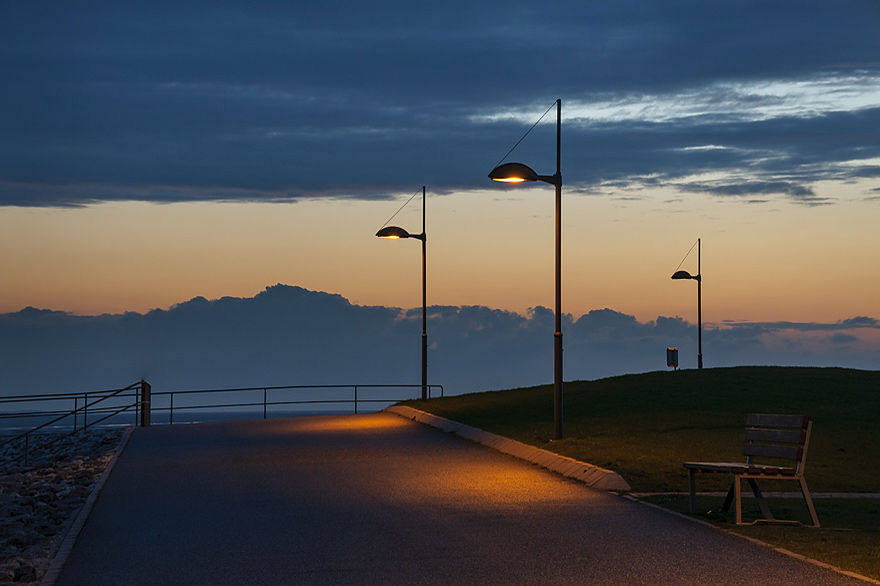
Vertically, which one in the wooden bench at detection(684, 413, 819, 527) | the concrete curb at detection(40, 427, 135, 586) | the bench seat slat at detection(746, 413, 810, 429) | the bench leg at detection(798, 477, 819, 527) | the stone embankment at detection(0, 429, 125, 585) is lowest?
the stone embankment at detection(0, 429, 125, 585)

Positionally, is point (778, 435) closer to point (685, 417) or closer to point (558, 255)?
point (558, 255)

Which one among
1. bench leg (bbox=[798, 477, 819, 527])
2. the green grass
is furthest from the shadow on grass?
bench leg (bbox=[798, 477, 819, 527])

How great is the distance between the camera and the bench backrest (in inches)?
432

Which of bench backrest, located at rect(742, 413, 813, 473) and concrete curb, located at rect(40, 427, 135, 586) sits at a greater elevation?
bench backrest, located at rect(742, 413, 813, 473)

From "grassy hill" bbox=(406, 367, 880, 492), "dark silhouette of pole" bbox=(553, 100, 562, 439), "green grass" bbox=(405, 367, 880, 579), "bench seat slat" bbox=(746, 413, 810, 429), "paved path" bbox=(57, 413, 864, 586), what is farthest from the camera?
"dark silhouette of pole" bbox=(553, 100, 562, 439)

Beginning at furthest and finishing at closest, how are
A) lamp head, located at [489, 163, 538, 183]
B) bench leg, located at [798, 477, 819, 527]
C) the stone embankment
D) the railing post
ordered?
the railing post
lamp head, located at [489, 163, 538, 183]
bench leg, located at [798, 477, 819, 527]
the stone embankment

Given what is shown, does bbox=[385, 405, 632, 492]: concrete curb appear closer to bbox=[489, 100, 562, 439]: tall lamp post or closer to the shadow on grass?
the shadow on grass

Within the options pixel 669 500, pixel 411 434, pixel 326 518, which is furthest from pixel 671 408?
pixel 326 518

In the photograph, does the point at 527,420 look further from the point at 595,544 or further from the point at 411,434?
the point at 595,544

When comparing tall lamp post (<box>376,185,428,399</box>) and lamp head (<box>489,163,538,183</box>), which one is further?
tall lamp post (<box>376,185,428,399</box>)

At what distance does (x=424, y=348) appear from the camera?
114 ft

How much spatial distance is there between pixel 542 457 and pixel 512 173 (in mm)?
5396

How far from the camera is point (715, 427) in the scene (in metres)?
21.9

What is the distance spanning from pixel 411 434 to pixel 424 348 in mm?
11263
